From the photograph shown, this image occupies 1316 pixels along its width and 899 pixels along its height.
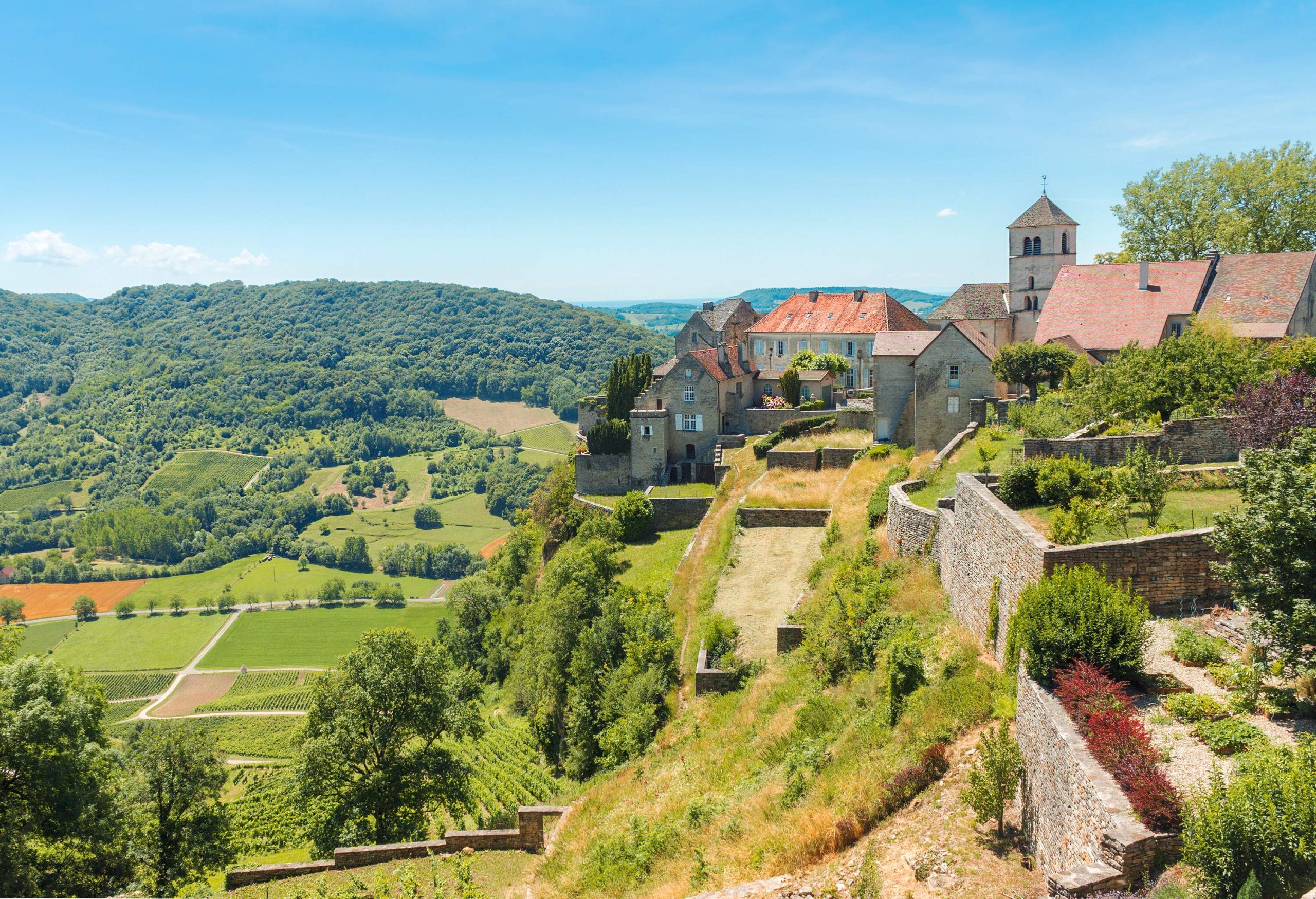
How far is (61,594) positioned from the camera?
462 ft

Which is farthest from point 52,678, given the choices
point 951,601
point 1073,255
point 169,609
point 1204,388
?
point 169,609

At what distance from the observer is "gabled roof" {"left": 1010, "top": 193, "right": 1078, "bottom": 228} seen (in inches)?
2066

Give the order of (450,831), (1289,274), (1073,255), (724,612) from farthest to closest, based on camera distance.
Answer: (1073,255)
(1289,274)
(724,612)
(450,831)

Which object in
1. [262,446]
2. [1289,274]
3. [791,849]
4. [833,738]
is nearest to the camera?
[791,849]

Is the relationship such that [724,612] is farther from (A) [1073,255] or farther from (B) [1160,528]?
(A) [1073,255]

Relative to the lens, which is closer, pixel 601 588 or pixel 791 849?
pixel 791 849

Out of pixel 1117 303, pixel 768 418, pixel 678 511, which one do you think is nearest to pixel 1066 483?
pixel 678 511

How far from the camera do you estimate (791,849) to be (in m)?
12.0

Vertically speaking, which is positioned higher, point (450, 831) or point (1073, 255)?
point (1073, 255)

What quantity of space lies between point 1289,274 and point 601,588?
34.3m

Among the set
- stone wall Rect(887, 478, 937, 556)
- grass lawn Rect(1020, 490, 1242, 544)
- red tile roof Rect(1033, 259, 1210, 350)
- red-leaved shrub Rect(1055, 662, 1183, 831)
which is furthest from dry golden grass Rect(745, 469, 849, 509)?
red-leaved shrub Rect(1055, 662, 1183, 831)

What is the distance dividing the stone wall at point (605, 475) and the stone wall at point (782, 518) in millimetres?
15065

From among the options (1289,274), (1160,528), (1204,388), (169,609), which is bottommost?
(169,609)

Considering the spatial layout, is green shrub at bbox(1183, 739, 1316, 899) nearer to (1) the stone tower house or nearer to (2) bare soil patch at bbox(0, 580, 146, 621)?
(1) the stone tower house
